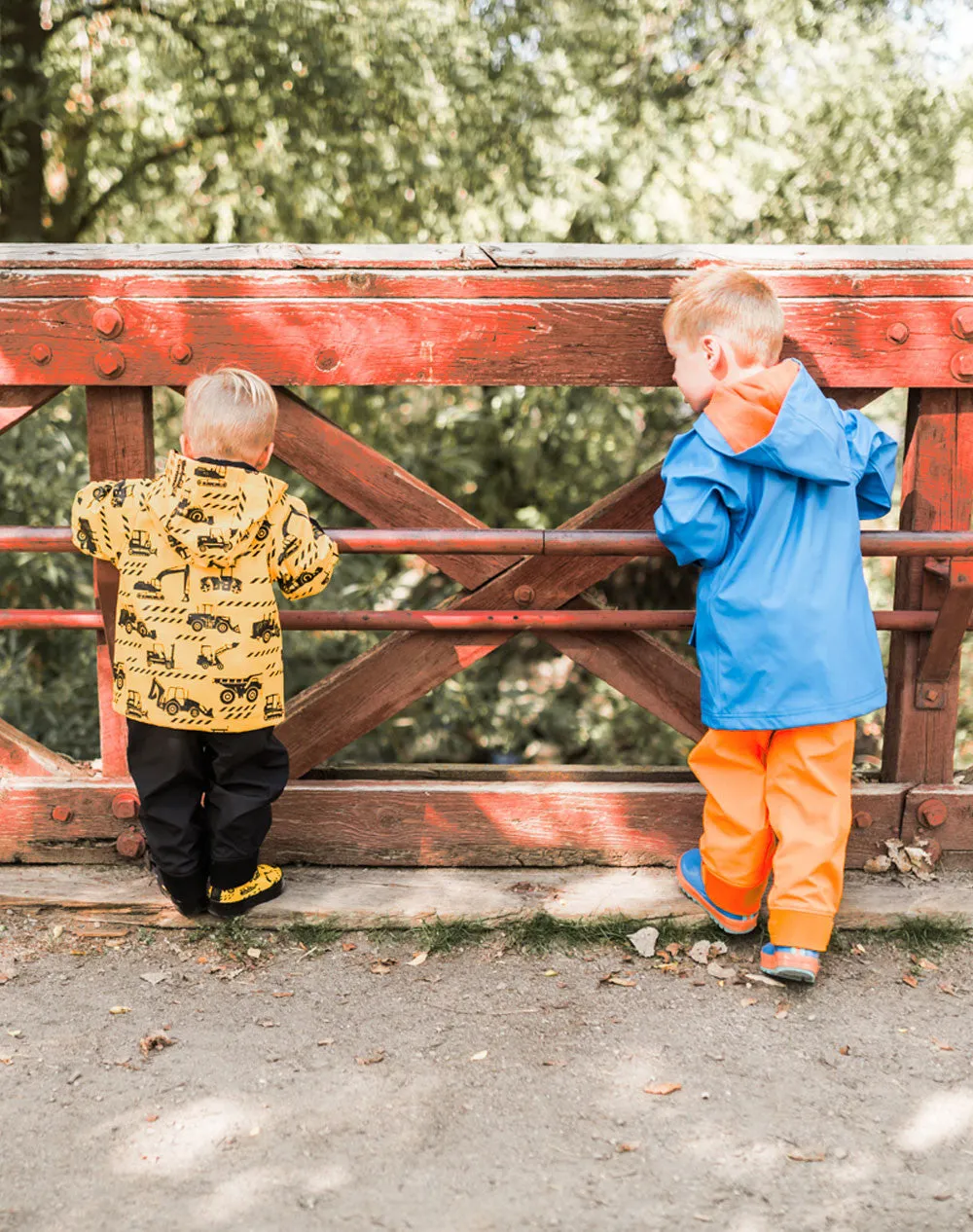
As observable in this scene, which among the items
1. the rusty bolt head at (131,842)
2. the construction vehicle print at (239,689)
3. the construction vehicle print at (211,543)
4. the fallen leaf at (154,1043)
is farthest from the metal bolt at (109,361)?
the fallen leaf at (154,1043)

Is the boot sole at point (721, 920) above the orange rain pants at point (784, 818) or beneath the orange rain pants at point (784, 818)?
beneath

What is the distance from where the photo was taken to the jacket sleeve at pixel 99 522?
8.83ft

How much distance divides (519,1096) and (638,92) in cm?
548

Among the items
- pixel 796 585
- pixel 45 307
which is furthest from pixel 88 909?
pixel 796 585

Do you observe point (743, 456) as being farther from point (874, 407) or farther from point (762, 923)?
point (874, 407)

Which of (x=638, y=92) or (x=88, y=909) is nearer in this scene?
(x=88, y=909)

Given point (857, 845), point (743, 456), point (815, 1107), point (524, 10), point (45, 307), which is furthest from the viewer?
point (524, 10)

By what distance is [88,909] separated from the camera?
302 centimetres

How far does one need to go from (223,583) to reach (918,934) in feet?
6.09

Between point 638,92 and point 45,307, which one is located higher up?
point 638,92

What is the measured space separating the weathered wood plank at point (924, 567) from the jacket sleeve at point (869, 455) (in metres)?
0.23

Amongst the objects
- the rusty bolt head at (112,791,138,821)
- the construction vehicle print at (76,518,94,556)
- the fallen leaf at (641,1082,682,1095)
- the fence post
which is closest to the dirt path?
the fallen leaf at (641,1082,682,1095)

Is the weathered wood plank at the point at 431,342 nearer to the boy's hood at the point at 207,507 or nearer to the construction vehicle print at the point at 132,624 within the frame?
the boy's hood at the point at 207,507

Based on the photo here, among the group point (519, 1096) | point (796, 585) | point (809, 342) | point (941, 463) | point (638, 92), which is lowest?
point (519, 1096)
